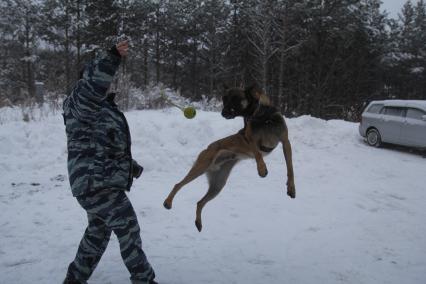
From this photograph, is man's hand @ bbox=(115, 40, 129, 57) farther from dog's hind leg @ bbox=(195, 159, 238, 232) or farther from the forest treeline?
the forest treeline

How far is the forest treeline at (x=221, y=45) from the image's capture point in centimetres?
2611

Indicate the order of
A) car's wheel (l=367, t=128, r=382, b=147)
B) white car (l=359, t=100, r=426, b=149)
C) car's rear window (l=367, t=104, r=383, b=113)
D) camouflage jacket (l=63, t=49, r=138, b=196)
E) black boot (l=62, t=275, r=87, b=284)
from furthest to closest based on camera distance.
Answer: car's rear window (l=367, t=104, r=383, b=113) < car's wheel (l=367, t=128, r=382, b=147) < white car (l=359, t=100, r=426, b=149) < black boot (l=62, t=275, r=87, b=284) < camouflage jacket (l=63, t=49, r=138, b=196)

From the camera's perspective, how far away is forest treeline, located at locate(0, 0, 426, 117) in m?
26.1

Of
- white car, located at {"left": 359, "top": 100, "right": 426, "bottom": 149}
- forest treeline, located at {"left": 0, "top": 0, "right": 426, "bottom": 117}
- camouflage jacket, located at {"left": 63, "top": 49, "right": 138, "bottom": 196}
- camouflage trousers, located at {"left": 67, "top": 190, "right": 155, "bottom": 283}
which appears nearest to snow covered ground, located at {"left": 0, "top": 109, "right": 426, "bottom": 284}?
camouflage trousers, located at {"left": 67, "top": 190, "right": 155, "bottom": 283}

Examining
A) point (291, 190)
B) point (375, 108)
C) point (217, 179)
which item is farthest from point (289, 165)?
point (375, 108)

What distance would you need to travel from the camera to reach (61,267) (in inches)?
156

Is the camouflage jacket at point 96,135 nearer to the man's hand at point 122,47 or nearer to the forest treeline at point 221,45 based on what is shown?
the man's hand at point 122,47

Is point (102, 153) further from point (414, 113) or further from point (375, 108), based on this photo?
point (375, 108)

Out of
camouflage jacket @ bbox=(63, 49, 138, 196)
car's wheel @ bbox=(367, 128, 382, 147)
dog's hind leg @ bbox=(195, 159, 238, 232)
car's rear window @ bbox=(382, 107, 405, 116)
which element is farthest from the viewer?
car's wheel @ bbox=(367, 128, 382, 147)

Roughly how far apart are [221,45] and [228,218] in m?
25.9

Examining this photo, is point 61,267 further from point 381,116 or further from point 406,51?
point 406,51

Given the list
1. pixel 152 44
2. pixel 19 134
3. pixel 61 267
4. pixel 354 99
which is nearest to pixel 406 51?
pixel 354 99

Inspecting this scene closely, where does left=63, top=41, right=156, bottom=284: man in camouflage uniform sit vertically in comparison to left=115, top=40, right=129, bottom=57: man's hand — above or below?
below

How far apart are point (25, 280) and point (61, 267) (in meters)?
0.36
